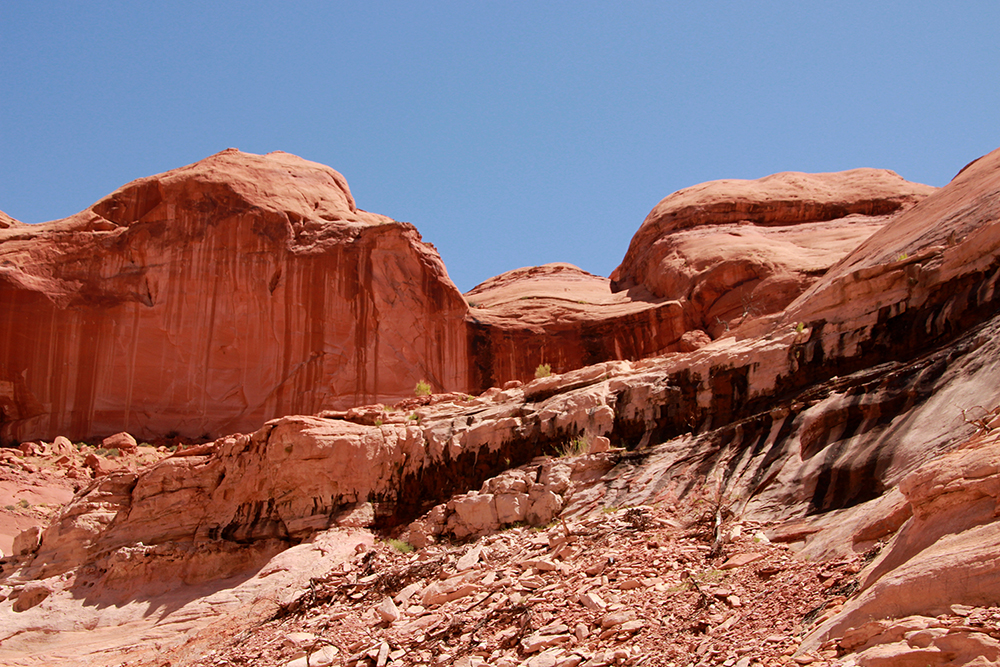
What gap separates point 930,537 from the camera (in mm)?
7336

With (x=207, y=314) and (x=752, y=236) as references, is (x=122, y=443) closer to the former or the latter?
(x=207, y=314)

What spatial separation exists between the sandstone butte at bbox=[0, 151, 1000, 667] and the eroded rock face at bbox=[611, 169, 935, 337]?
235mm

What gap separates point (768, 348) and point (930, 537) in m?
7.66

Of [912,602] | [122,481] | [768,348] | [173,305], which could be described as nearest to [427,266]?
[173,305]

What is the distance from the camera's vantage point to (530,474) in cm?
1541

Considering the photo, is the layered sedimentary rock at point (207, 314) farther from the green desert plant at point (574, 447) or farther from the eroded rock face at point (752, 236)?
the green desert plant at point (574, 447)

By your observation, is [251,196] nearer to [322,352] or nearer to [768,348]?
[322,352]

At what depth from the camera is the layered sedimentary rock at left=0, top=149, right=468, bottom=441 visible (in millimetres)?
29281

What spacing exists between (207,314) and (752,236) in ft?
66.9

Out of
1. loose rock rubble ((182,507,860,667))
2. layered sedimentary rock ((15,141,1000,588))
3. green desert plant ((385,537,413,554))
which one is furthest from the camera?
green desert plant ((385,537,413,554))

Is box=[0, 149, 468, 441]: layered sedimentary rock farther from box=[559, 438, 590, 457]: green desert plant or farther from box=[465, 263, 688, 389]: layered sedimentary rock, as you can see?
box=[559, 438, 590, 457]: green desert plant

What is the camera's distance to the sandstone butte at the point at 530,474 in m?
8.39

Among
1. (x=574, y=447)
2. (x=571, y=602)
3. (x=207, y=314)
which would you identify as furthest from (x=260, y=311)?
(x=571, y=602)

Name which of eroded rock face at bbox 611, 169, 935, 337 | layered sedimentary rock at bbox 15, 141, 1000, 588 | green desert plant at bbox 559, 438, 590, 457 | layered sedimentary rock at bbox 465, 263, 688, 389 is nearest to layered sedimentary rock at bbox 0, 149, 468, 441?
layered sedimentary rock at bbox 465, 263, 688, 389
